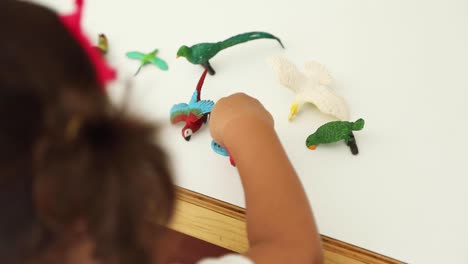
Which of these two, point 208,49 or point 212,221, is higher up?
point 208,49

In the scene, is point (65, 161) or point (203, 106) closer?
point (65, 161)

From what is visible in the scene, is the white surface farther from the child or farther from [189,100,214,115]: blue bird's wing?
the child

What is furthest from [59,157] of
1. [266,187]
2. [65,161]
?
[266,187]

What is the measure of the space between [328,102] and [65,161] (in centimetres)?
34

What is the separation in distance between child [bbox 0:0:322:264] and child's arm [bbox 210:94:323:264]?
6.9 inches

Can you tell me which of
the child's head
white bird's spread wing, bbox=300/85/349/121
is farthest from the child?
white bird's spread wing, bbox=300/85/349/121

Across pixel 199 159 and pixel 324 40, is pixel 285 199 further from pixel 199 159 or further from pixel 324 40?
pixel 324 40

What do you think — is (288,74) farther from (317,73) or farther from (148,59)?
(148,59)

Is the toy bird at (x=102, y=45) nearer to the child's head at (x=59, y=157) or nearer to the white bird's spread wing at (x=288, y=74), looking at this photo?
the white bird's spread wing at (x=288, y=74)

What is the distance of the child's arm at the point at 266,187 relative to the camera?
424 mm

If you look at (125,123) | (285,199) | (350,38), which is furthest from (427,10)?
(125,123)

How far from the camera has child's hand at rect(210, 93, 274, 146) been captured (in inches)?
19.0

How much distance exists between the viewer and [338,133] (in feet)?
1.60

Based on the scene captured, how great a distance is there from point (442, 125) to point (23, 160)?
42 centimetres
